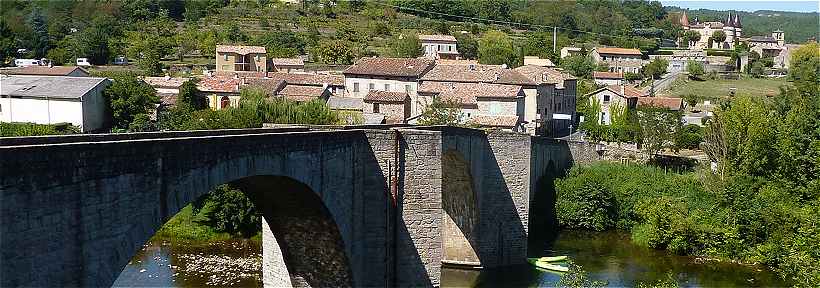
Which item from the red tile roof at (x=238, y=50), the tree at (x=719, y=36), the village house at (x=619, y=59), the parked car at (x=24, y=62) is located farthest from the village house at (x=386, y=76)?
the tree at (x=719, y=36)

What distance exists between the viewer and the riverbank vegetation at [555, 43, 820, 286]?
2781cm

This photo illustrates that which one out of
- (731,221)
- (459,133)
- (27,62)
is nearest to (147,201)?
(459,133)

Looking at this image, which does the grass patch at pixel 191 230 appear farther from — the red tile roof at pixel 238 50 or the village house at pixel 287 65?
the red tile roof at pixel 238 50

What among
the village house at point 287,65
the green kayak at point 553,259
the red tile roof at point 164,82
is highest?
the village house at point 287,65

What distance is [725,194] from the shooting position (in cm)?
3002

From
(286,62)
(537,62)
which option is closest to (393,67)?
(286,62)

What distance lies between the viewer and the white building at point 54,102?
130ft

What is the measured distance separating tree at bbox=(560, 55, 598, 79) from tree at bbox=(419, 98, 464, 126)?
110ft

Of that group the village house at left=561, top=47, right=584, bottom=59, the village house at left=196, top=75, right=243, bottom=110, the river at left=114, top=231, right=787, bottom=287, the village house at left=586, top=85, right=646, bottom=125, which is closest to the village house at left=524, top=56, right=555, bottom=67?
the village house at left=586, top=85, right=646, bottom=125

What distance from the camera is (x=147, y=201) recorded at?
10258mm

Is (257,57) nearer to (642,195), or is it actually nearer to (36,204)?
(642,195)

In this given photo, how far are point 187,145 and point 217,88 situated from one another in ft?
122

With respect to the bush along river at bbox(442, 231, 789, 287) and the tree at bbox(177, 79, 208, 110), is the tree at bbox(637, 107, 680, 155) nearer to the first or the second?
the bush along river at bbox(442, 231, 789, 287)

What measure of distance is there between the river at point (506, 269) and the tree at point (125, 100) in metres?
14.8
